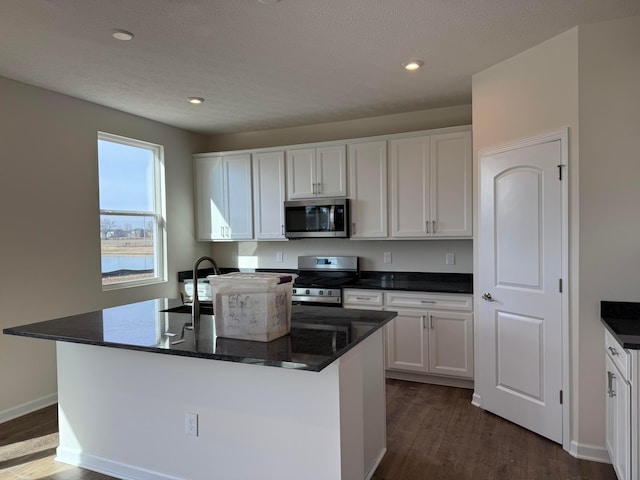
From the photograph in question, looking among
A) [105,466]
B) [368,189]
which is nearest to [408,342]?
[368,189]

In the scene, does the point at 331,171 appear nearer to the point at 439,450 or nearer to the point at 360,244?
the point at 360,244

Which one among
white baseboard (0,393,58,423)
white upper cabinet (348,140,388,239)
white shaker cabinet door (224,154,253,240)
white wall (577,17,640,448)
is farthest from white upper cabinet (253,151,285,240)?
white wall (577,17,640,448)

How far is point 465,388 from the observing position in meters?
3.80

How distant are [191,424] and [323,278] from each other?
8.48ft

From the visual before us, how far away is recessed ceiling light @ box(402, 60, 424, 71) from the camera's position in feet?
9.92

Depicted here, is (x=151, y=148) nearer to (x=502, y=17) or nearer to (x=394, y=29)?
(x=394, y=29)

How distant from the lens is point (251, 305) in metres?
1.93

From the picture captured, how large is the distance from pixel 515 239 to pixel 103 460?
3.00 metres

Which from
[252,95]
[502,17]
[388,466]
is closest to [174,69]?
[252,95]

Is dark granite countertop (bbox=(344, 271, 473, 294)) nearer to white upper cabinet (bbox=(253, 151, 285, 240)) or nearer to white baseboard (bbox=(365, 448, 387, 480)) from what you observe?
white upper cabinet (bbox=(253, 151, 285, 240))

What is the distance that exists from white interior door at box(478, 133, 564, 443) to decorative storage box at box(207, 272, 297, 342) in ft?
5.92

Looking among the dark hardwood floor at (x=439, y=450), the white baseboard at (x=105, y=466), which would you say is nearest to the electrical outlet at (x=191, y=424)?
the white baseboard at (x=105, y=466)

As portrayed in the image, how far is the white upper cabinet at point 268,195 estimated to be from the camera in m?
4.69

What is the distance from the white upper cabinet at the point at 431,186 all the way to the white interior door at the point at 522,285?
606mm
